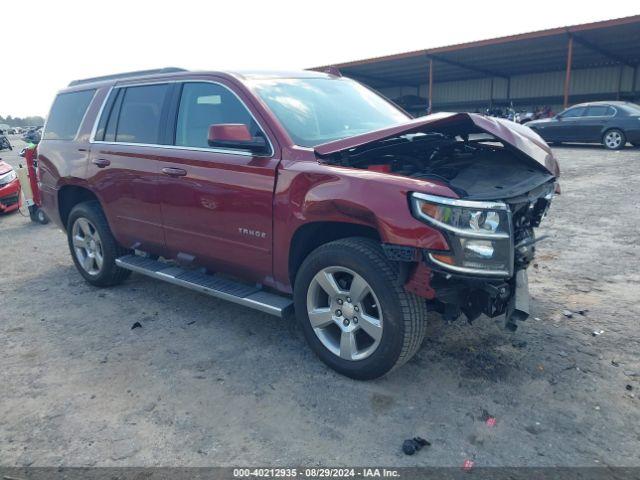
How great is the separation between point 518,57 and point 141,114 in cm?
2535

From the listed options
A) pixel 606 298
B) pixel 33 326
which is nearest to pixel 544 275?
pixel 606 298

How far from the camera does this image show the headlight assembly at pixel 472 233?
106 inches

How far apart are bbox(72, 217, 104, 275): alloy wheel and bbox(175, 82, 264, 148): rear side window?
169 cm

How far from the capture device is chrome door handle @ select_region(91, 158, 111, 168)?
15.5 feet

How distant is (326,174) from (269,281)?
989 millimetres

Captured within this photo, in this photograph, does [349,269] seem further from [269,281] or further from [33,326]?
[33,326]

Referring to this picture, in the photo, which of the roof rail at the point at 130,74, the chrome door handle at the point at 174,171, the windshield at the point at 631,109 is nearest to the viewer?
the chrome door handle at the point at 174,171

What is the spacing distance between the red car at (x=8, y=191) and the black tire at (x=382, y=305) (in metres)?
8.74

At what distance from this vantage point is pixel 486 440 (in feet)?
8.56

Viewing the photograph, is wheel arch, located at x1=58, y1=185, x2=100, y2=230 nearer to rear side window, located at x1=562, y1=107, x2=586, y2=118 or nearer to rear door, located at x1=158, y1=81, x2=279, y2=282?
rear door, located at x1=158, y1=81, x2=279, y2=282

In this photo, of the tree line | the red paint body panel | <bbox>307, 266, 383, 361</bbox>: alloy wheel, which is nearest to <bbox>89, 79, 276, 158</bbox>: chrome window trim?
<bbox>307, 266, 383, 361</bbox>: alloy wheel

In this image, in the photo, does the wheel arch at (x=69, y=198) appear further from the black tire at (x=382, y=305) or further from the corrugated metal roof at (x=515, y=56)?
the corrugated metal roof at (x=515, y=56)

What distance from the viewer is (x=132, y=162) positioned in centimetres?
445

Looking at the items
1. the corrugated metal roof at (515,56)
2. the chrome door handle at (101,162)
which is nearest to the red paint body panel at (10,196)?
the chrome door handle at (101,162)
